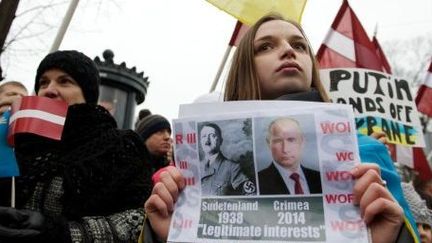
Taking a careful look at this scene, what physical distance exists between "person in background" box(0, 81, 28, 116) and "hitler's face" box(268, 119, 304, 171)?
6.92ft

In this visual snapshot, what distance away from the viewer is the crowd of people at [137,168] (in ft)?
3.52

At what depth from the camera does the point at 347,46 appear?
516cm

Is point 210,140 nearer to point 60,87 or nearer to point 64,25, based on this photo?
point 60,87

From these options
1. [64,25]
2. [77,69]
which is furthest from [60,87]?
[64,25]

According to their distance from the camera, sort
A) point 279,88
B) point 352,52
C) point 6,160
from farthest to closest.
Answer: point 352,52 < point 6,160 < point 279,88

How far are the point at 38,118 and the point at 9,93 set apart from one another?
1.11 meters

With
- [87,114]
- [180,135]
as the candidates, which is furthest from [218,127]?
[87,114]

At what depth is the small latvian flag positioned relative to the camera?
182cm

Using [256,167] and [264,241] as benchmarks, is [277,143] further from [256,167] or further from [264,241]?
[264,241]

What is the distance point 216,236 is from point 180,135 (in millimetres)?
267

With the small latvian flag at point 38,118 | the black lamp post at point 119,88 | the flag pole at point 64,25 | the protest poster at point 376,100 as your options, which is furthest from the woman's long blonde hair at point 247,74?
the black lamp post at point 119,88

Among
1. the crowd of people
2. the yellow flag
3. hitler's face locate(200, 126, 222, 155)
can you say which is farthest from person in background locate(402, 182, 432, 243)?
hitler's face locate(200, 126, 222, 155)

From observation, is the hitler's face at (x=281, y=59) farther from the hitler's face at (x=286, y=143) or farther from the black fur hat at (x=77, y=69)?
the black fur hat at (x=77, y=69)

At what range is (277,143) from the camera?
1.09 metres
